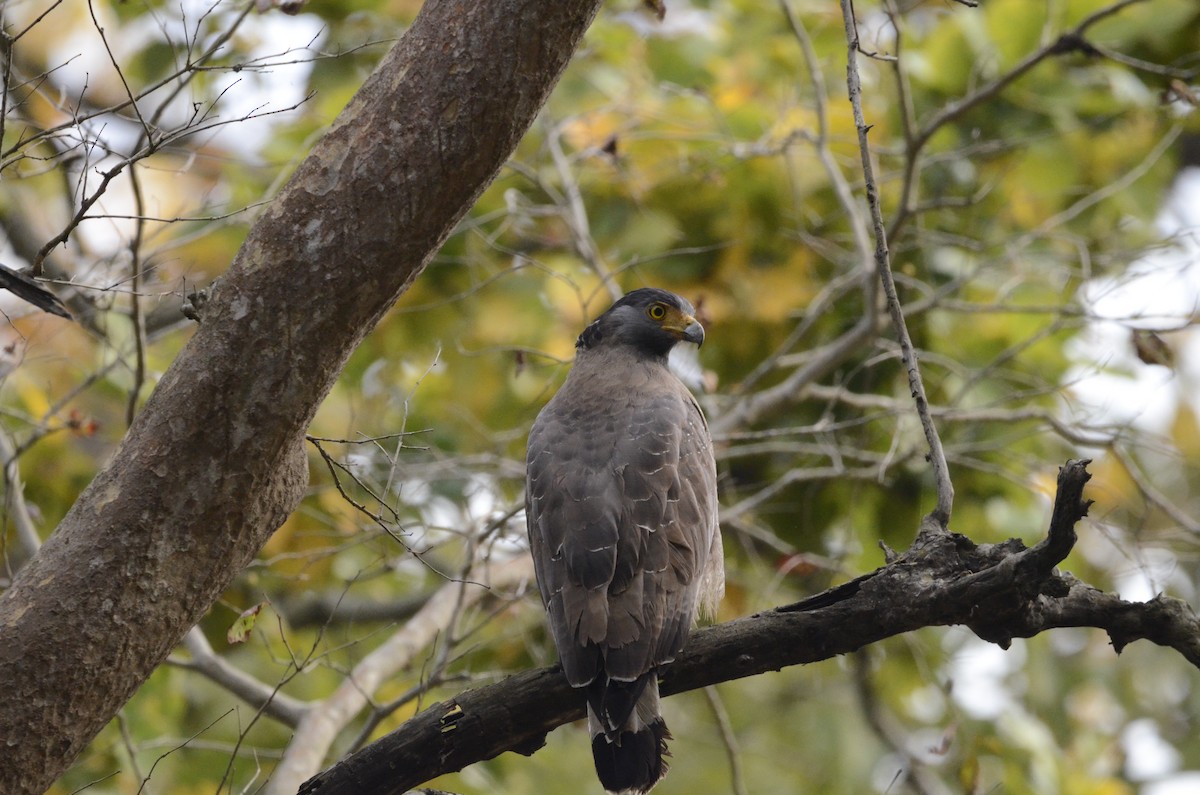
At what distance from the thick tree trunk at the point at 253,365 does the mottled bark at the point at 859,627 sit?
0.62 metres

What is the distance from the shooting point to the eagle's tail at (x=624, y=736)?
3273 mm

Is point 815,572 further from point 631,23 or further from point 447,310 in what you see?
point 631,23

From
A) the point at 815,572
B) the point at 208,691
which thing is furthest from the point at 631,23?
the point at 208,691

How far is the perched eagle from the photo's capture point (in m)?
3.32

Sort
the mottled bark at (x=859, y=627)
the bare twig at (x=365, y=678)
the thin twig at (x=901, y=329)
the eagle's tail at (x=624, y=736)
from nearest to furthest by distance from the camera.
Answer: the mottled bark at (x=859, y=627) → the thin twig at (x=901, y=329) → the eagle's tail at (x=624, y=736) → the bare twig at (x=365, y=678)

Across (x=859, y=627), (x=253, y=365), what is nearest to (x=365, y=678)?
(x=253, y=365)

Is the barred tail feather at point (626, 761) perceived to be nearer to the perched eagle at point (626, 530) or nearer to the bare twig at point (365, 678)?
the perched eagle at point (626, 530)

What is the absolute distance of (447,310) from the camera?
701cm

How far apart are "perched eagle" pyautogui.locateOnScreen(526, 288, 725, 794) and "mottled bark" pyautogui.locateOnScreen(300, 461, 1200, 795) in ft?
0.78

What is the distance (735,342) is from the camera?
6.44 meters

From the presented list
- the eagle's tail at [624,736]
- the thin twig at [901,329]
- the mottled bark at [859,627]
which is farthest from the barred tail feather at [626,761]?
the thin twig at [901,329]

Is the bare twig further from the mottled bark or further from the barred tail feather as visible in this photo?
the mottled bark

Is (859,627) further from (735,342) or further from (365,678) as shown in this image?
(735,342)

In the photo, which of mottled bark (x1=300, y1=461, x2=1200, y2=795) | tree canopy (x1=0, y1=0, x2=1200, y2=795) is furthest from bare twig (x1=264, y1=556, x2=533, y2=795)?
mottled bark (x1=300, y1=461, x2=1200, y2=795)
